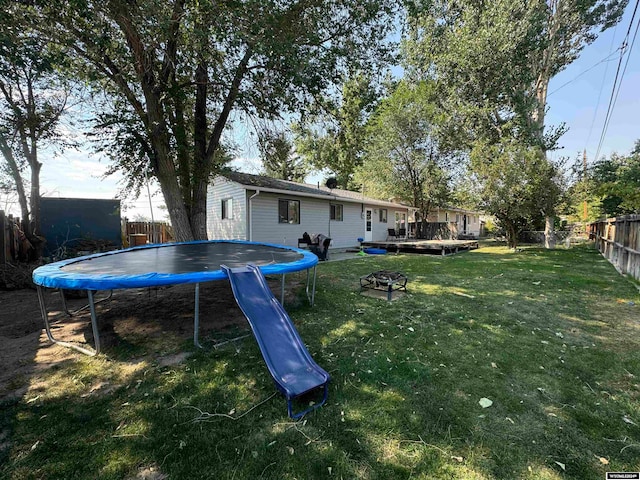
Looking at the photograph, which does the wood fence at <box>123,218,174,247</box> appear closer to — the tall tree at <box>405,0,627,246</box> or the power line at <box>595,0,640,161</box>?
the tall tree at <box>405,0,627,246</box>

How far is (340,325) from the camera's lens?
3779 mm

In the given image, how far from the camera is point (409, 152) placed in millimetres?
18172

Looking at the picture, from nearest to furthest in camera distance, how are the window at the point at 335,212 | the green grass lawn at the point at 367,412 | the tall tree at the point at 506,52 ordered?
the green grass lawn at the point at 367,412 < the tall tree at the point at 506,52 < the window at the point at 335,212

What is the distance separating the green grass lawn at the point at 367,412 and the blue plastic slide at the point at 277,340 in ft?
0.58

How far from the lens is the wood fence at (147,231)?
11.7 m

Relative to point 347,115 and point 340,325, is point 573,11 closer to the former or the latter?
point 347,115

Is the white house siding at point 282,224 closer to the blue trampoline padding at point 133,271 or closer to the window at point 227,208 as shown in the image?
the window at point 227,208

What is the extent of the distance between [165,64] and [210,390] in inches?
252

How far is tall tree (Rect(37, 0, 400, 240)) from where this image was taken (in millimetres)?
4715

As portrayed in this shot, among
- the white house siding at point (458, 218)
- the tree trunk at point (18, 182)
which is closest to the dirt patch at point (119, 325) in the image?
the tree trunk at point (18, 182)

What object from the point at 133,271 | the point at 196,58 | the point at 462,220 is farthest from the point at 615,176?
the point at 133,271

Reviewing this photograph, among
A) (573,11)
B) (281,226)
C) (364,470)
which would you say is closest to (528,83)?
(573,11)

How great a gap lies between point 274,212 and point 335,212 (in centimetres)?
386

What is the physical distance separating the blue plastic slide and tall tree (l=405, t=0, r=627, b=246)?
1295 centimetres
